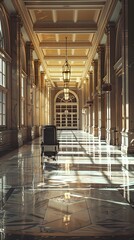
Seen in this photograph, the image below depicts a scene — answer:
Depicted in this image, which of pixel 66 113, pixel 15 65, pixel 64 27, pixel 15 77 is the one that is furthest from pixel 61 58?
pixel 66 113

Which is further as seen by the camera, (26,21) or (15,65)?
(26,21)

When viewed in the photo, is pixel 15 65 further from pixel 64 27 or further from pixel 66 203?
pixel 66 203

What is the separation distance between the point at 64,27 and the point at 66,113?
28.3 metres

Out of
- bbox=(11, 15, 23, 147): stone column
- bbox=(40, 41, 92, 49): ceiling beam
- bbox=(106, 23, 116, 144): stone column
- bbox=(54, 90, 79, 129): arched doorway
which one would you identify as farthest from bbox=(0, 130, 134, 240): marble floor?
bbox=(54, 90, 79, 129): arched doorway

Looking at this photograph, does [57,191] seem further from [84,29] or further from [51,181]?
[84,29]

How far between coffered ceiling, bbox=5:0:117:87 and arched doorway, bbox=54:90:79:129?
1998cm

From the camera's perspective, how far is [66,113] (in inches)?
1861

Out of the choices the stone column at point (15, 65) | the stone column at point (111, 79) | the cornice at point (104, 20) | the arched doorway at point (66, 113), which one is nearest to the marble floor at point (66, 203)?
the stone column at point (15, 65)

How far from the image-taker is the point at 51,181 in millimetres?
6660

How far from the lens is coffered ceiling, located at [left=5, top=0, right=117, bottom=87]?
1559 centimetres

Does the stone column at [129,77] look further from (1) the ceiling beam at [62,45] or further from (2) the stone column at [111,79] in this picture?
(1) the ceiling beam at [62,45]

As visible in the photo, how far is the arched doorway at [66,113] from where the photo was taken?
47.4 metres

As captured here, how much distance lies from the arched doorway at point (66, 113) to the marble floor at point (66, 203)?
38989 mm

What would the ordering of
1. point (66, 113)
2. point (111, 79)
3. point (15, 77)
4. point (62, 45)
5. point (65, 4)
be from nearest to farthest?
point (15, 77), point (65, 4), point (111, 79), point (62, 45), point (66, 113)
